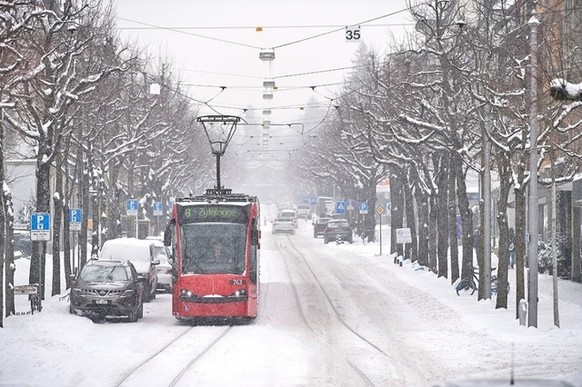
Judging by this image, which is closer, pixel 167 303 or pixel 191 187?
pixel 167 303

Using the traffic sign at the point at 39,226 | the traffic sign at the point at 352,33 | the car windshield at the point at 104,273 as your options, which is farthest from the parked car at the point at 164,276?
the traffic sign at the point at 352,33

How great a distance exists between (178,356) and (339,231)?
59.9m

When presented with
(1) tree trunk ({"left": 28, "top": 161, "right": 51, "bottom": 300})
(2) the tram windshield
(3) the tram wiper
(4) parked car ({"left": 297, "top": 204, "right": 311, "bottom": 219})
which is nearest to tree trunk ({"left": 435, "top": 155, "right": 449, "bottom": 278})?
(2) the tram windshield

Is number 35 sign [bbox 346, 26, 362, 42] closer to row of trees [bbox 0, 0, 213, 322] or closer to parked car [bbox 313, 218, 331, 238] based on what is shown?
row of trees [bbox 0, 0, 213, 322]

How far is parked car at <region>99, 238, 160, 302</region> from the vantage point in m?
36.5

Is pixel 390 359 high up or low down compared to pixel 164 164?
down

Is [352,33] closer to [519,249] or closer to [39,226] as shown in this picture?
[519,249]

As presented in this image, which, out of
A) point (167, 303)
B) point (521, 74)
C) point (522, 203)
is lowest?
point (167, 303)

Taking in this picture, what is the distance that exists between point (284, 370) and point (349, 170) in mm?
66424

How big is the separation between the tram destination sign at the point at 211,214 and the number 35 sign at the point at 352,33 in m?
10.1

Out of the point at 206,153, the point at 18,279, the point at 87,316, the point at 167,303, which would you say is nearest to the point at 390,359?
the point at 87,316

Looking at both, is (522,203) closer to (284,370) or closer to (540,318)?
(540,318)

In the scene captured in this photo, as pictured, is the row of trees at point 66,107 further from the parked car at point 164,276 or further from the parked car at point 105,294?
the parked car at point 164,276

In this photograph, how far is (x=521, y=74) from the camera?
1059 inches
